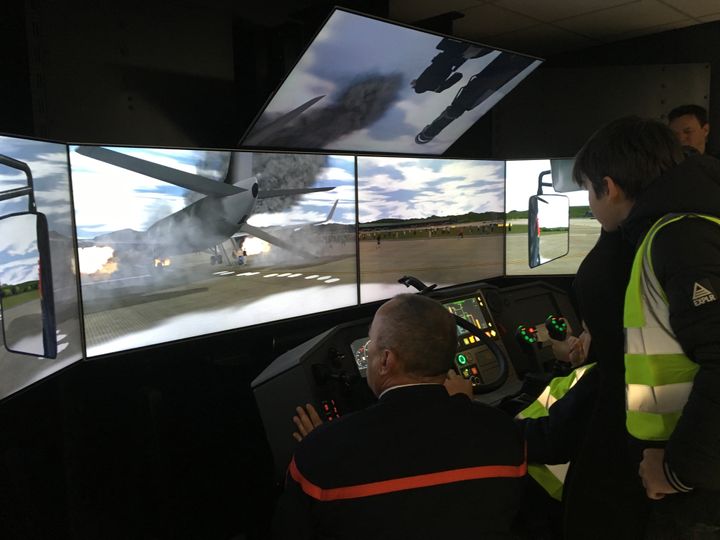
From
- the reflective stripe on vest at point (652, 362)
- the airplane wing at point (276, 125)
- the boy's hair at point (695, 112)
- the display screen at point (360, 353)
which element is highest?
the boy's hair at point (695, 112)

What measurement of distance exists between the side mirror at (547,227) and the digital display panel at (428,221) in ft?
0.59

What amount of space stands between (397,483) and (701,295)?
0.61 m

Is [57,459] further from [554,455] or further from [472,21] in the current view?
[472,21]

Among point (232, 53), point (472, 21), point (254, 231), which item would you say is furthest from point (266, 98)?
point (472, 21)

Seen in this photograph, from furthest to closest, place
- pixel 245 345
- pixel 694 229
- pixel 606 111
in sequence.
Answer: pixel 606 111, pixel 245 345, pixel 694 229

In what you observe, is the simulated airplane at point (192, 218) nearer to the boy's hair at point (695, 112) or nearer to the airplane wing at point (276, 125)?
the airplane wing at point (276, 125)

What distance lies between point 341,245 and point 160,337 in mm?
865

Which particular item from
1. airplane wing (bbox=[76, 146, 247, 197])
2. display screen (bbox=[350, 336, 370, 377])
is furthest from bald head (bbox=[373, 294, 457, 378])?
airplane wing (bbox=[76, 146, 247, 197])

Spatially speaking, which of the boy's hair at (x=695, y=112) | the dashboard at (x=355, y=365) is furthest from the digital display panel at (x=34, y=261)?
the boy's hair at (x=695, y=112)

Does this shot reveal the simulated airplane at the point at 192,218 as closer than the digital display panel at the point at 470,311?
Yes

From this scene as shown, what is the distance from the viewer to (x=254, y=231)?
83.1 inches

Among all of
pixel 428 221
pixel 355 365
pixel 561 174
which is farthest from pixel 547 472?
pixel 561 174

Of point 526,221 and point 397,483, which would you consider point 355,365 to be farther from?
point 526,221

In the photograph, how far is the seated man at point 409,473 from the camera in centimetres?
85
